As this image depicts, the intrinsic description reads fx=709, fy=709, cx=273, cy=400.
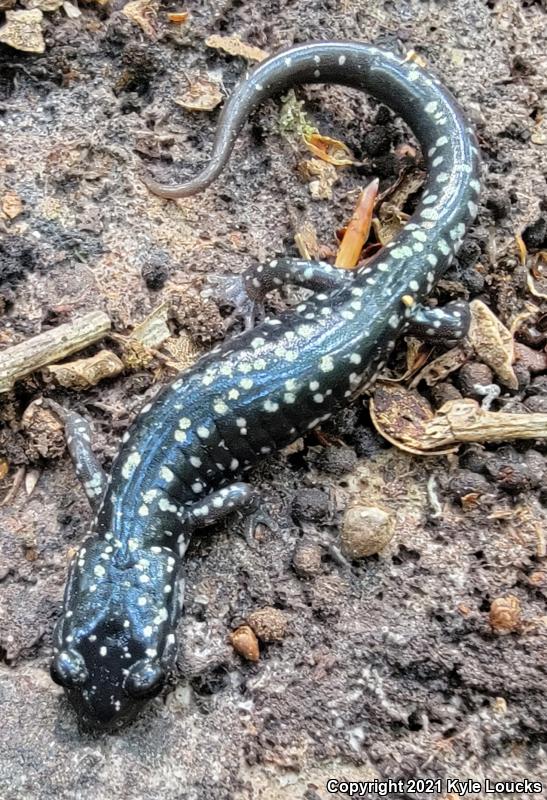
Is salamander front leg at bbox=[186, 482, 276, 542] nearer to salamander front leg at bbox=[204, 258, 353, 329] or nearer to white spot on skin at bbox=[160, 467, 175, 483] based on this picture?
white spot on skin at bbox=[160, 467, 175, 483]

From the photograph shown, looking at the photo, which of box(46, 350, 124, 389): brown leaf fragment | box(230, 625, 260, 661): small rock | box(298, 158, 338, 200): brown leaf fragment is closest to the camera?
box(230, 625, 260, 661): small rock

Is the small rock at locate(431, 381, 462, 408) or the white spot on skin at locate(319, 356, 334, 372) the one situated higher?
the white spot on skin at locate(319, 356, 334, 372)

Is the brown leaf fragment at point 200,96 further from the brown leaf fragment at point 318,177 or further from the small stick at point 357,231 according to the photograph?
the small stick at point 357,231

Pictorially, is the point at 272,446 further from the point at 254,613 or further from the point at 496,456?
the point at 496,456

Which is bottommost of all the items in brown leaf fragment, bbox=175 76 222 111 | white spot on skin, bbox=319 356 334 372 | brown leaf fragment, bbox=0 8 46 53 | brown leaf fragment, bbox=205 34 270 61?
white spot on skin, bbox=319 356 334 372

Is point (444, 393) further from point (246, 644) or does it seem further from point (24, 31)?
point (24, 31)

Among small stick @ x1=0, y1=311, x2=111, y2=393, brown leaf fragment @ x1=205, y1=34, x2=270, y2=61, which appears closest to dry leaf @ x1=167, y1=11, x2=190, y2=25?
brown leaf fragment @ x1=205, y1=34, x2=270, y2=61

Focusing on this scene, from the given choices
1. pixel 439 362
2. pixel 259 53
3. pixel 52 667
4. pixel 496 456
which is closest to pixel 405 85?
pixel 259 53
